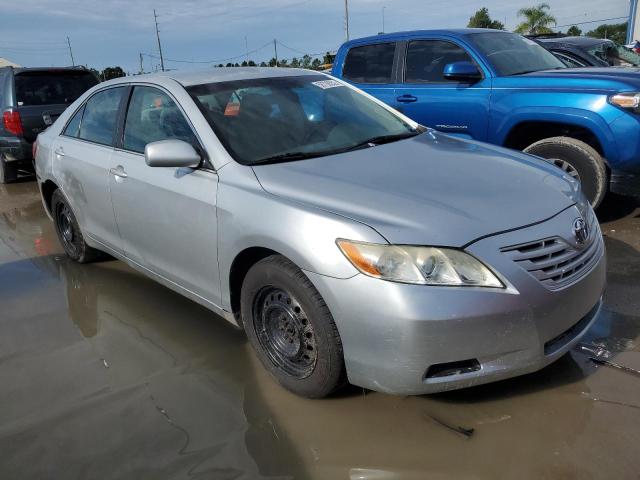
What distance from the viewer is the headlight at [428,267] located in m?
2.29

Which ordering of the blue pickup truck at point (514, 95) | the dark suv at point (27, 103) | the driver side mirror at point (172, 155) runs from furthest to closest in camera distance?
1. the dark suv at point (27, 103)
2. the blue pickup truck at point (514, 95)
3. the driver side mirror at point (172, 155)

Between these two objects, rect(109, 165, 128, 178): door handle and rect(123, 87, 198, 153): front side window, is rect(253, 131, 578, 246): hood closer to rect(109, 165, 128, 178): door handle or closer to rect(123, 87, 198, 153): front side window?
rect(123, 87, 198, 153): front side window

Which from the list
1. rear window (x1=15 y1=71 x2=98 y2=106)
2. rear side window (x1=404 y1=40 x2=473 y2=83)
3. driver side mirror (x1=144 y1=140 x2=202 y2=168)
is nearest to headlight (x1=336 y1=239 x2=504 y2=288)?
driver side mirror (x1=144 y1=140 x2=202 y2=168)

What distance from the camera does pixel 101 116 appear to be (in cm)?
429

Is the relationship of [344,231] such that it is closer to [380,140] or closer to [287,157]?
[287,157]

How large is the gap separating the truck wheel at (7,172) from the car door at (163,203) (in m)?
6.37

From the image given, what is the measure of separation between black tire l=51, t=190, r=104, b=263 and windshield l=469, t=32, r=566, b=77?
4.14 metres

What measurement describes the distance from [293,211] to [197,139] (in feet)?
3.10

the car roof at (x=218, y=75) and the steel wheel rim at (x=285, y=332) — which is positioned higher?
the car roof at (x=218, y=75)

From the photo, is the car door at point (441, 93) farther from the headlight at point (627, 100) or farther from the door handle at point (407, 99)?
the headlight at point (627, 100)

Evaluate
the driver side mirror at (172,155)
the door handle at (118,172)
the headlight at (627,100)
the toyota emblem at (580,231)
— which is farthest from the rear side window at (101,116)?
the headlight at (627,100)

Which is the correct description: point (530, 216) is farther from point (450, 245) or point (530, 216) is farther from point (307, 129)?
point (307, 129)

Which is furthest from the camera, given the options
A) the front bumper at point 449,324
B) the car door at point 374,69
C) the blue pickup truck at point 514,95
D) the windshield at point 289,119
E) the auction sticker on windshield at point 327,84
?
the car door at point 374,69

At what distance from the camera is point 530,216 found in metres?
2.50
